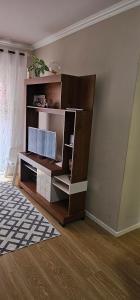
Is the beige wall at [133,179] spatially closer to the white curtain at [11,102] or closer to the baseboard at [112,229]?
the baseboard at [112,229]

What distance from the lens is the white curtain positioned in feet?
12.5

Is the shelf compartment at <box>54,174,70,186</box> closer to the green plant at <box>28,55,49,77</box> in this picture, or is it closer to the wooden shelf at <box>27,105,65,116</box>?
the wooden shelf at <box>27,105,65,116</box>

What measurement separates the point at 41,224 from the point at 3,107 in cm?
227

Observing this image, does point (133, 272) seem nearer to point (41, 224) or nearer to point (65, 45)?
point (41, 224)

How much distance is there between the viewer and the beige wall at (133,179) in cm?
221

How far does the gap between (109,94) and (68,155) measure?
91 cm

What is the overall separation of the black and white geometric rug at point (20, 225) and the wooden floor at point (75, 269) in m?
0.10

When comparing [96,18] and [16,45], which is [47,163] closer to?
[96,18]

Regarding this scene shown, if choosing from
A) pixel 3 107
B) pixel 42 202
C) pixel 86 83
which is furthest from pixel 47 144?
pixel 3 107

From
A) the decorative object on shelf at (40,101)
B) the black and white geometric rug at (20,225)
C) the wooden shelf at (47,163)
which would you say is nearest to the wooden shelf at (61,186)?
the wooden shelf at (47,163)

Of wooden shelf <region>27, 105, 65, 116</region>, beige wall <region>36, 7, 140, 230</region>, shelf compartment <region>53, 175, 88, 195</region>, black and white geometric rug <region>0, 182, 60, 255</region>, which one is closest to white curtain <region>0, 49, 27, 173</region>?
wooden shelf <region>27, 105, 65, 116</region>

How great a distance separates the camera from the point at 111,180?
97.2 inches

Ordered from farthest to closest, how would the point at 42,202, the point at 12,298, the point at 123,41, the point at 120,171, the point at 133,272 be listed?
the point at 42,202 < the point at 120,171 < the point at 123,41 < the point at 133,272 < the point at 12,298

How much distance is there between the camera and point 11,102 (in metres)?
3.93
